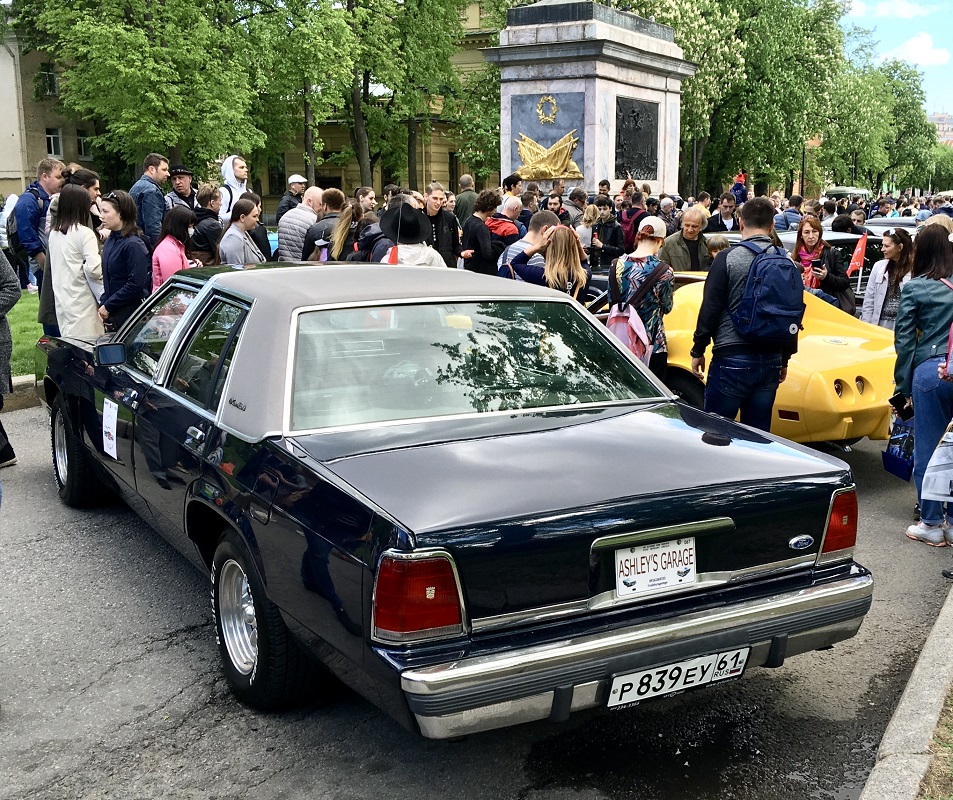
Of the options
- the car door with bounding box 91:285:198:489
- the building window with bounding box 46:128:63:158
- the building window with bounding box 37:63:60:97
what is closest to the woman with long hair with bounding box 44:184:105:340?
the car door with bounding box 91:285:198:489

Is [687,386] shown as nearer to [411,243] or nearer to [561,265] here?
[561,265]

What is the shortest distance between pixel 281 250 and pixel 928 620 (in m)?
7.35

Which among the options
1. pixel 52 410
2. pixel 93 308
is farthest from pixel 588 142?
pixel 52 410

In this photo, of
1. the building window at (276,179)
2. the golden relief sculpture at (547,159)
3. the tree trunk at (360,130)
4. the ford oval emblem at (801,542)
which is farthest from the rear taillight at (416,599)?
the building window at (276,179)

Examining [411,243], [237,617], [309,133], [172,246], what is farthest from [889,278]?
[309,133]

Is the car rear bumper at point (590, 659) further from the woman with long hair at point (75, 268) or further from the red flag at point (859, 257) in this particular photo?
the red flag at point (859, 257)

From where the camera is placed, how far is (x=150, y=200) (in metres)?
10.8

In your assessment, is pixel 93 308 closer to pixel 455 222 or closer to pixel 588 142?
pixel 455 222

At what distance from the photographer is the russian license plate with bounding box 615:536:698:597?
3344mm

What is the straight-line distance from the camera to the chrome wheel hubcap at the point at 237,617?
4.09 meters

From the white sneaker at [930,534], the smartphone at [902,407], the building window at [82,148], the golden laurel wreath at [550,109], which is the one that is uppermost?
the building window at [82,148]

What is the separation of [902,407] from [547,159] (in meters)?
15.2

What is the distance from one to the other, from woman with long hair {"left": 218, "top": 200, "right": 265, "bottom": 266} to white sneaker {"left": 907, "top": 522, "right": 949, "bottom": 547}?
519cm

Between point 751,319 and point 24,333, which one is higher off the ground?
point 751,319
